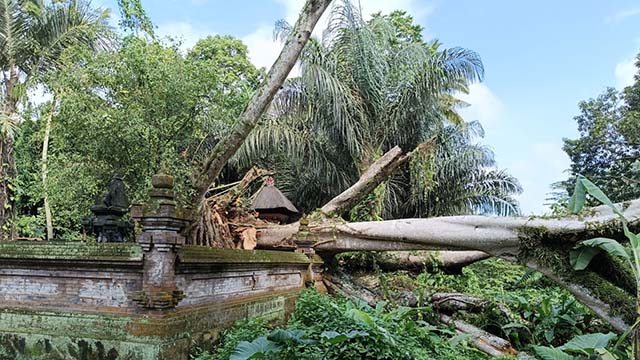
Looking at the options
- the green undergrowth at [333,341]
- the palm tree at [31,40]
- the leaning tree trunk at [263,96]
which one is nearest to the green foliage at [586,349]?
the green undergrowth at [333,341]

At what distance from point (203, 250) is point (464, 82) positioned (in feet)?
32.6

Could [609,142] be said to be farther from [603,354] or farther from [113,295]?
[113,295]


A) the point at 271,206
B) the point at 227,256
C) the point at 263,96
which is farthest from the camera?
the point at 271,206

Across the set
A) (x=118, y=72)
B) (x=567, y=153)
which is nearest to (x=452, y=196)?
(x=567, y=153)

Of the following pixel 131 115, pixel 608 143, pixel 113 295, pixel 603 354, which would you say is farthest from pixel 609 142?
pixel 113 295

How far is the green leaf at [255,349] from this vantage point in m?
3.69

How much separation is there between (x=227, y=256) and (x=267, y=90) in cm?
195

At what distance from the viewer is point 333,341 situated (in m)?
4.12

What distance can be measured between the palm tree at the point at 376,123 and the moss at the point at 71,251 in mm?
8303

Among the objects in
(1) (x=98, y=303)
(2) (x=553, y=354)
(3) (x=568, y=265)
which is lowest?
(2) (x=553, y=354)

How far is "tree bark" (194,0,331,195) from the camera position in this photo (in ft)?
17.9

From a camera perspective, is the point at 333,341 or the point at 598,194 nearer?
the point at 333,341

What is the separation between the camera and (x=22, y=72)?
36.9 ft

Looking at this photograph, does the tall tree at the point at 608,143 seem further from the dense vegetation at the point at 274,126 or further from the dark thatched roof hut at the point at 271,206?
the dark thatched roof hut at the point at 271,206
